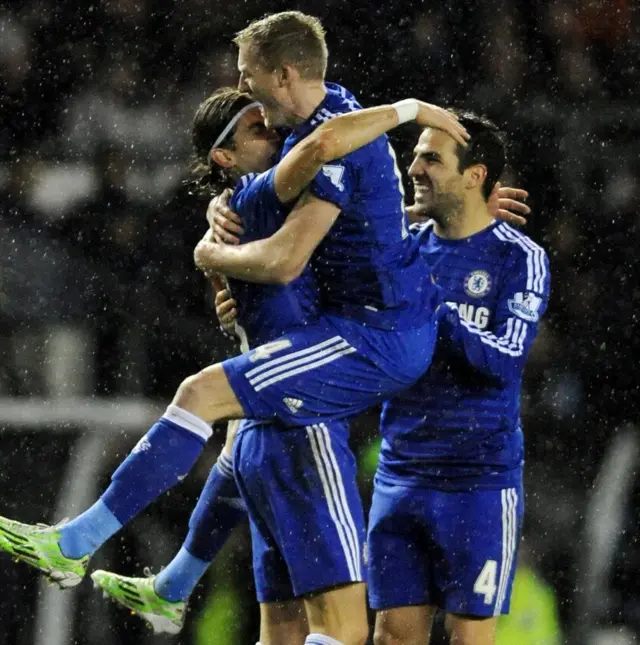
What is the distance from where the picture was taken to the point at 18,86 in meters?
5.60

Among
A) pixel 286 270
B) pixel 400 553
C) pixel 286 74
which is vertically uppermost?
pixel 286 74

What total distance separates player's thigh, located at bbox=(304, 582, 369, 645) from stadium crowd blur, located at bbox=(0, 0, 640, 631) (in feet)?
5.55

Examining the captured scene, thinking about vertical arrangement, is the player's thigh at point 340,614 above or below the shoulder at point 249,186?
below

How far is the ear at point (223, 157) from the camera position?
4016mm

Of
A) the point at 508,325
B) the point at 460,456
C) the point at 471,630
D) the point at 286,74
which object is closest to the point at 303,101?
the point at 286,74

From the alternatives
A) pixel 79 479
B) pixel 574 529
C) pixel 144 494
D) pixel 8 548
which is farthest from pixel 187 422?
pixel 574 529

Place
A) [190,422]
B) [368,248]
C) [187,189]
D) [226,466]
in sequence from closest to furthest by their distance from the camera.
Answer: [190,422]
[368,248]
[226,466]
[187,189]

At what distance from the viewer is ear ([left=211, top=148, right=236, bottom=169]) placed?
4016 mm

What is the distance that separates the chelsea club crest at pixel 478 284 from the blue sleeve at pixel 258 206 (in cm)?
68

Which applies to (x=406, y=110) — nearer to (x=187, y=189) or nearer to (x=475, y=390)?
(x=475, y=390)

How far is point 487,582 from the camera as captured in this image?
410cm

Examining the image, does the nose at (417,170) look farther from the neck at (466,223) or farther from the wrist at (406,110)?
the wrist at (406,110)

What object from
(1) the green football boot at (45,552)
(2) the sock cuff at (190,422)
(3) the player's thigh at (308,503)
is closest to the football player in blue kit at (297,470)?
(3) the player's thigh at (308,503)

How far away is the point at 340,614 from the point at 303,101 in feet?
4.37
